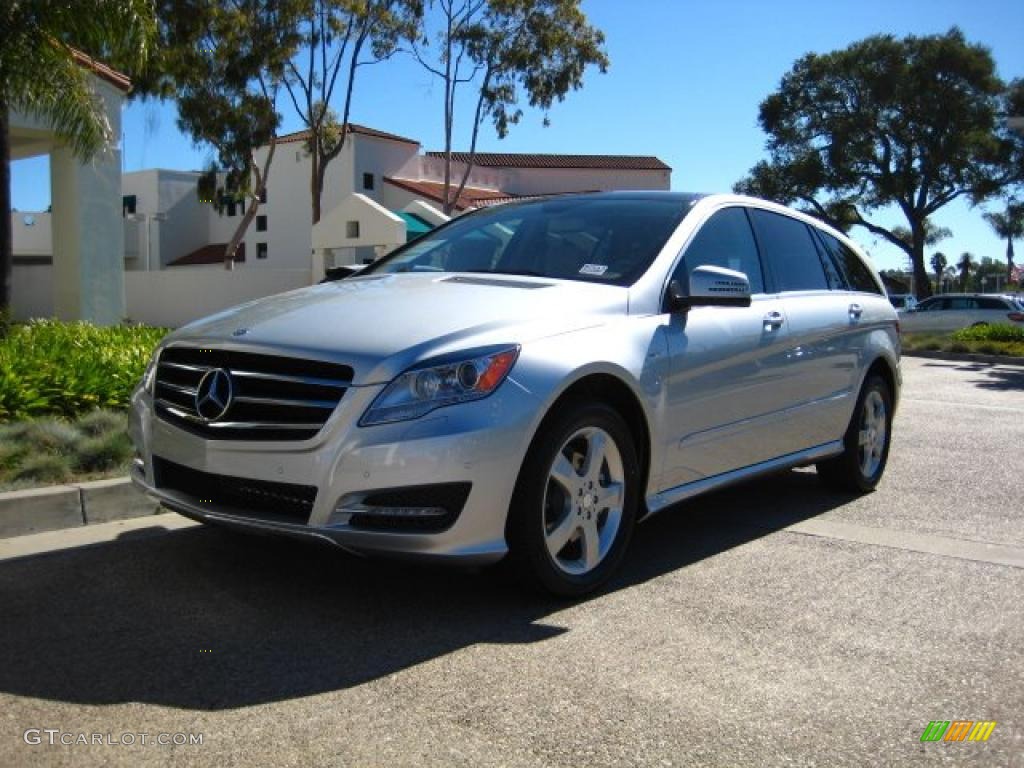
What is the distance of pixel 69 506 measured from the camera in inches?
208

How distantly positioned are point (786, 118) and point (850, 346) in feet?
141

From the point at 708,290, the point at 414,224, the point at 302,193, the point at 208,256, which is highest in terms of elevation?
the point at 302,193

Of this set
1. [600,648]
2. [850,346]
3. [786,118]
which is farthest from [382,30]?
[600,648]

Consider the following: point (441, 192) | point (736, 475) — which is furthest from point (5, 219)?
point (441, 192)

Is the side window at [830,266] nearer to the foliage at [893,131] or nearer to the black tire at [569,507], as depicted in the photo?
the black tire at [569,507]

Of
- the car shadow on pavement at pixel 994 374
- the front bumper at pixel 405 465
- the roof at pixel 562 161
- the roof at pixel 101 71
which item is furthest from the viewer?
the roof at pixel 562 161

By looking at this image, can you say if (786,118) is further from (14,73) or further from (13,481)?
(13,481)

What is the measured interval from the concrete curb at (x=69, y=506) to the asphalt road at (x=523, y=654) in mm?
406

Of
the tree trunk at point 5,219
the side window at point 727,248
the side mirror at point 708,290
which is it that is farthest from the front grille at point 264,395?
the tree trunk at point 5,219

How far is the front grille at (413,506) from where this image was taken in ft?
11.9

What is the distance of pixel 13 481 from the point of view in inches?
215

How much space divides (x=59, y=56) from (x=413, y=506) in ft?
30.1

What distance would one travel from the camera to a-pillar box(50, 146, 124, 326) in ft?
49.9

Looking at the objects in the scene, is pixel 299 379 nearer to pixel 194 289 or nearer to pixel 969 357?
pixel 969 357
